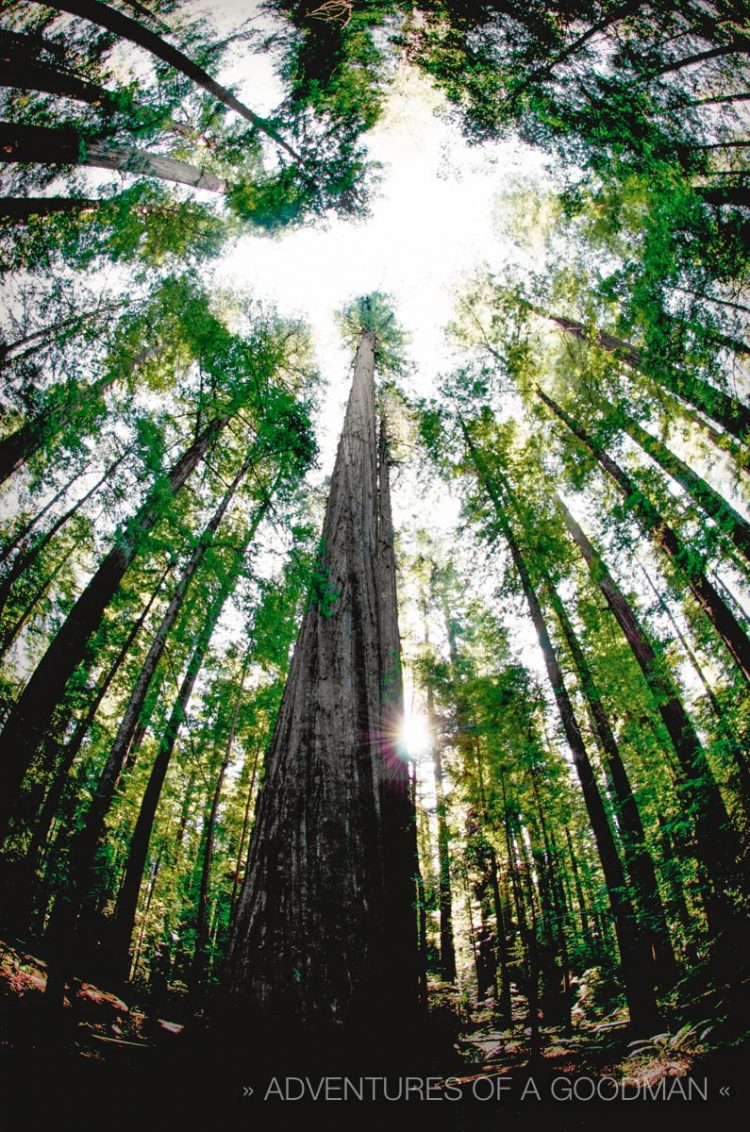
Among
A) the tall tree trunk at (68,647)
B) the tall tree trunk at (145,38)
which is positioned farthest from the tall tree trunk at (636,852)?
the tall tree trunk at (145,38)

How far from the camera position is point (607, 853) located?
6.23 metres

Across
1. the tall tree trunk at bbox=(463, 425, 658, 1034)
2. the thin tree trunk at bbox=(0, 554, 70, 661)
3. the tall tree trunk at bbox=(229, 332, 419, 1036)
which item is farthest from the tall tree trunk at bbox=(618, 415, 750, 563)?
the thin tree trunk at bbox=(0, 554, 70, 661)

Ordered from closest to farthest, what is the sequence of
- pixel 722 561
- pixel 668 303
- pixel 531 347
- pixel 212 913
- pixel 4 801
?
1. pixel 668 303
2. pixel 4 801
3. pixel 722 561
4. pixel 531 347
5. pixel 212 913

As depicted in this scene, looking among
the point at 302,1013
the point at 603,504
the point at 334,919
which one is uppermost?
the point at 603,504

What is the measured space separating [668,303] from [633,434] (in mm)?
2498

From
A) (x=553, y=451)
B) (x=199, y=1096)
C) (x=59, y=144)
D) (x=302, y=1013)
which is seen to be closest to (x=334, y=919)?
(x=302, y=1013)

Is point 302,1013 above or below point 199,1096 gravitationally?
above

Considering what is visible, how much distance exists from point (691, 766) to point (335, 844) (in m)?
6.43

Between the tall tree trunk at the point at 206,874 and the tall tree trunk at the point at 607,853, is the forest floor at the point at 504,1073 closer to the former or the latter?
the tall tree trunk at the point at 607,853

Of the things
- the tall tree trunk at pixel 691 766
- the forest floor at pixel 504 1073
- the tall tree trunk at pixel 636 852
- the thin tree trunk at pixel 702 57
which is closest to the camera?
the forest floor at pixel 504 1073

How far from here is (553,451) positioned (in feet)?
26.9

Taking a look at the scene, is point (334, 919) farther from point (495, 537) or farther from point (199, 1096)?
point (495, 537)

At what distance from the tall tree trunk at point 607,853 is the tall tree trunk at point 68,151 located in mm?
6429

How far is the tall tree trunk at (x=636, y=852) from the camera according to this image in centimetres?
618
